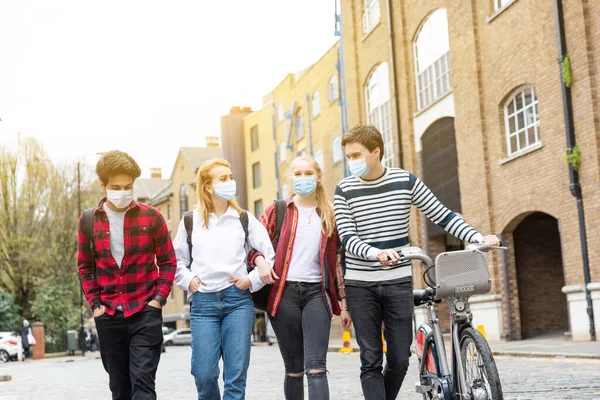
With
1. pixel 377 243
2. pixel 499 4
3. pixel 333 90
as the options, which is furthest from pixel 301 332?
pixel 333 90

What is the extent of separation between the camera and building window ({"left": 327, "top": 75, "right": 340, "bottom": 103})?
119ft

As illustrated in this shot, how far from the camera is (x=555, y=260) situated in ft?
72.6

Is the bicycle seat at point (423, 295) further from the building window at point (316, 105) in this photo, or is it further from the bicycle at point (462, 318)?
the building window at point (316, 105)

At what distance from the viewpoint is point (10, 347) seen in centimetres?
3794

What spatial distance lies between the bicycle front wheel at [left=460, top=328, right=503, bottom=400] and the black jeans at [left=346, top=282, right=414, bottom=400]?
528 mm

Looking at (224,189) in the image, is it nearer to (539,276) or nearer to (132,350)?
(132,350)

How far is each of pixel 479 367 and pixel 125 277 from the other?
2.24 meters

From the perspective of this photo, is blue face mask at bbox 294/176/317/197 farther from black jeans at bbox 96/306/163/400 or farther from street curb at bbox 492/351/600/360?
street curb at bbox 492/351/600/360

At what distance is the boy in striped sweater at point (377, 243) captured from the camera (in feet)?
18.5

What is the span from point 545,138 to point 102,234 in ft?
50.1

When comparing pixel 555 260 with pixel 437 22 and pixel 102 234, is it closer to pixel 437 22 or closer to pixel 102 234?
pixel 437 22

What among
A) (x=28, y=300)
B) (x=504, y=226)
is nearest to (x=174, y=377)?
(x=504, y=226)

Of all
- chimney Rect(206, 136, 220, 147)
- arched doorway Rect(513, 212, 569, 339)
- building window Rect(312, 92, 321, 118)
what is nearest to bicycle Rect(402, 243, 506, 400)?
arched doorway Rect(513, 212, 569, 339)

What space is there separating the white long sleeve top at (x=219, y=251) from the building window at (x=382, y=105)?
22.9 metres
